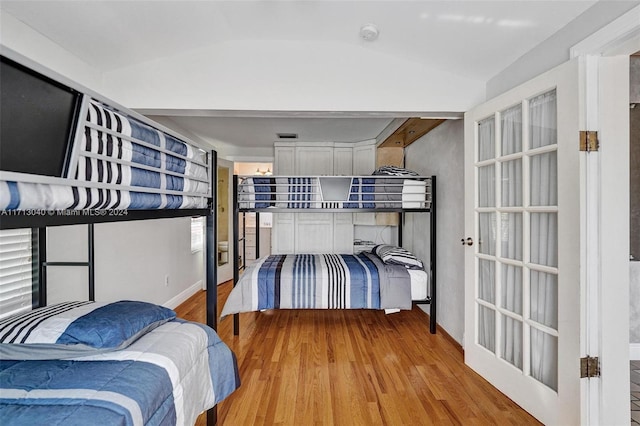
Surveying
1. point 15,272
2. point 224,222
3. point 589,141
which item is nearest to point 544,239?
point 589,141

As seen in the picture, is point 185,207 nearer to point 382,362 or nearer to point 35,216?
point 35,216

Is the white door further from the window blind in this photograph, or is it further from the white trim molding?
the window blind

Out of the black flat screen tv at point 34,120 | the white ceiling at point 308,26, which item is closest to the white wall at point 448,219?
the white ceiling at point 308,26

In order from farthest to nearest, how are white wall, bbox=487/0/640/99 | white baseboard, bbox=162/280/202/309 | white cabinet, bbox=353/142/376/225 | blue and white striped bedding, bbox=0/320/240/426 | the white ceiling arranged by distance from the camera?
1. white cabinet, bbox=353/142/376/225
2. white baseboard, bbox=162/280/202/309
3. the white ceiling
4. white wall, bbox=487/0/640/99
5. blue and white striped bedding, bbox=0/320/240/426

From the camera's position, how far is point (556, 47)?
1702mm

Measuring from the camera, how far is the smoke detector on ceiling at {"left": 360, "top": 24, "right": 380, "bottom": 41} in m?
1.98

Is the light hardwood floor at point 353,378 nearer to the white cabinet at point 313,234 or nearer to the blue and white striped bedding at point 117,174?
the blue and white striped bedding at point 117,174

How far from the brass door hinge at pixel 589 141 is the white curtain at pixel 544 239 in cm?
17

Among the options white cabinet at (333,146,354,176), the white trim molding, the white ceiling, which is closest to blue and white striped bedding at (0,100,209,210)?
the white ceiling

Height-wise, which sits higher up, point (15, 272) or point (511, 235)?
point (511, 235)

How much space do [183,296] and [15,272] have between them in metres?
2.27

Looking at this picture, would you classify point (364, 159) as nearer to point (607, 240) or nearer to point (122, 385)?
point (607, 240)

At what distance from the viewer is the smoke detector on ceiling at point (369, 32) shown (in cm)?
198

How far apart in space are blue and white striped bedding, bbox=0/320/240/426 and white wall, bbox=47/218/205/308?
4.10 feet
